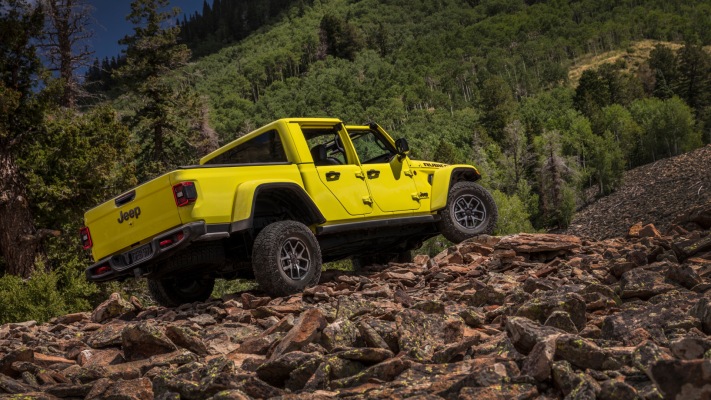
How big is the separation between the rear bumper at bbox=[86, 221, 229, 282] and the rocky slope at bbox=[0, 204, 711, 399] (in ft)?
1.34

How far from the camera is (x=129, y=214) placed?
7.58 metres

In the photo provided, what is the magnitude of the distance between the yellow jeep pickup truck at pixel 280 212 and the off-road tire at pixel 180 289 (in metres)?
0.01

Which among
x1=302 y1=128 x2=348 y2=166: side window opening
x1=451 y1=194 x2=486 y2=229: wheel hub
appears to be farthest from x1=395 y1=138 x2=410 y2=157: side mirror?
x1=451 y1=194 x2=486 y2=229: wheel hub

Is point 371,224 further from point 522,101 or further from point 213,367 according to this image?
point 522,101

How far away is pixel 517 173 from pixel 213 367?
72.5 metres

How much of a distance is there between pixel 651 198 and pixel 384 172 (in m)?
66.3

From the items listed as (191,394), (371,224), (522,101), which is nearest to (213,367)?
(191,394)

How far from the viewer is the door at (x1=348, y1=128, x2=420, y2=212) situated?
920 centimetres

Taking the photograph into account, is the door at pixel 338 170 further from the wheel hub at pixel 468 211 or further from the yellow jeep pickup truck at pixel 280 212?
the wheel hub at pixel 468 211

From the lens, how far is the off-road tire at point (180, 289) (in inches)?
341

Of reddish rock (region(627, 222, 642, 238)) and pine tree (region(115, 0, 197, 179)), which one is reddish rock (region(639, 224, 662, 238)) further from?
pine tree (region(115, 0, 197, 179))

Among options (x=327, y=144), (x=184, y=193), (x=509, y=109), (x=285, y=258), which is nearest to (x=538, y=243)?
(x=327, y=144)

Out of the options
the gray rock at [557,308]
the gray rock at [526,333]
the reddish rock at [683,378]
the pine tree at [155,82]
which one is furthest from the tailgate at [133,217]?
the pine tree at [155,82]

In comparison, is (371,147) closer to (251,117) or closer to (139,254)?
(139,254)
